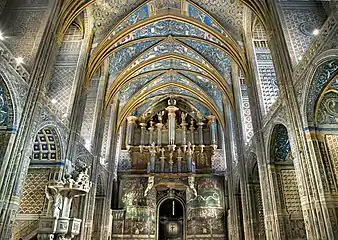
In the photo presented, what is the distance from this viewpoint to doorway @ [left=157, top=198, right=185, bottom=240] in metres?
21.9

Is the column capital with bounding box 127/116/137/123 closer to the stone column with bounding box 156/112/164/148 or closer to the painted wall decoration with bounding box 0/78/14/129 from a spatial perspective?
the stone column with bounding box 156/112/164/148

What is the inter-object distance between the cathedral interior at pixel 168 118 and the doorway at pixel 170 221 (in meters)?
0.11

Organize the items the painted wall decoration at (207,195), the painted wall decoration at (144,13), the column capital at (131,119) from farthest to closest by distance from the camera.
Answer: the column capital at (131,119) → the painted wall decoration at (207,195) → the painted wall decoration at (144,13)

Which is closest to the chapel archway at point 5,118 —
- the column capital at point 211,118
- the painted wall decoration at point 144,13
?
the painted wall decoration at point 144,13

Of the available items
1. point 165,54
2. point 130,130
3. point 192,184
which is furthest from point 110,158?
point 165,54

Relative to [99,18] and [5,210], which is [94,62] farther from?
[5,210]

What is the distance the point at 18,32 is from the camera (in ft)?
32.1

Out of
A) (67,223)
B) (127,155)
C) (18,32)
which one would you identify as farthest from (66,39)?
(127,155)

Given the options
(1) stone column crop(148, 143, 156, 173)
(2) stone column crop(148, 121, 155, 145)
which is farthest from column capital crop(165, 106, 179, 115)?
(1) stone column crop(148, 143, 156, 173)

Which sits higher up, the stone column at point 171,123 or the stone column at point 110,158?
the stone column at point 171,123

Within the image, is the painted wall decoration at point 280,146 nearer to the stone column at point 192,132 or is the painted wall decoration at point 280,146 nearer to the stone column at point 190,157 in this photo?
the stone column at point 190,157

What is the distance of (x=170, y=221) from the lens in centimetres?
2245

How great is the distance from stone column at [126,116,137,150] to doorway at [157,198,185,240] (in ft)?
18.0

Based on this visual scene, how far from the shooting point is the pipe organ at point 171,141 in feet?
69.0
